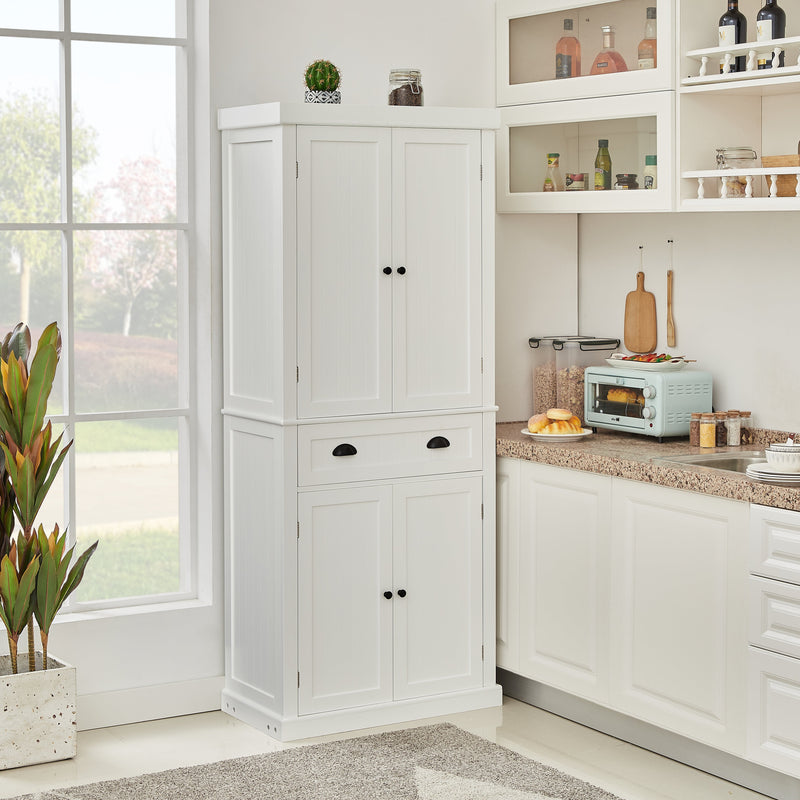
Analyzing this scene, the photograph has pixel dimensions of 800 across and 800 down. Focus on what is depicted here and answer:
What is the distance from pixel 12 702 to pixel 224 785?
66cm

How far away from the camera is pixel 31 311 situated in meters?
3.86

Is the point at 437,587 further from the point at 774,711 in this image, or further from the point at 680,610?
the point at 774,711

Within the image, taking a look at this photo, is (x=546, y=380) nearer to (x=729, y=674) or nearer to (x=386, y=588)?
(x=386, y=588)

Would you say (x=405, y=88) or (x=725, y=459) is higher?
(x=405, y=88)

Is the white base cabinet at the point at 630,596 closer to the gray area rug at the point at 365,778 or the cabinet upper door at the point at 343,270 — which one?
the gray area rug at the point at 365,778

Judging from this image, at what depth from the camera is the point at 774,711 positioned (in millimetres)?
3201

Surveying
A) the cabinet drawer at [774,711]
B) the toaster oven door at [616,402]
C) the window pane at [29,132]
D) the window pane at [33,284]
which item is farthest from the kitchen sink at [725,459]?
the window pane at [29,132]

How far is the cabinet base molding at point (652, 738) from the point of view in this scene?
332 centimetres

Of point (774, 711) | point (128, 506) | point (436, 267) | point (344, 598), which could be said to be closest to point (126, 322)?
point (128, 506)

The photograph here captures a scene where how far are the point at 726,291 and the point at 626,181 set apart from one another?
1.64 feet

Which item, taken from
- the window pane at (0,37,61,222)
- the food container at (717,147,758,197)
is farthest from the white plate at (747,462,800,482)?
the window pane at (0,37,61,222)

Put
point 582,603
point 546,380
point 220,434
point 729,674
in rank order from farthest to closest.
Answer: point 546,380, point 220,434, point 582,603, point 729,674

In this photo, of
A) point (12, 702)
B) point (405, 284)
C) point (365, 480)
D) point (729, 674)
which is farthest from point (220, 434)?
point (729, 674)

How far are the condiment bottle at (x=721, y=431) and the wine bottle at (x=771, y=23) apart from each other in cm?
108
